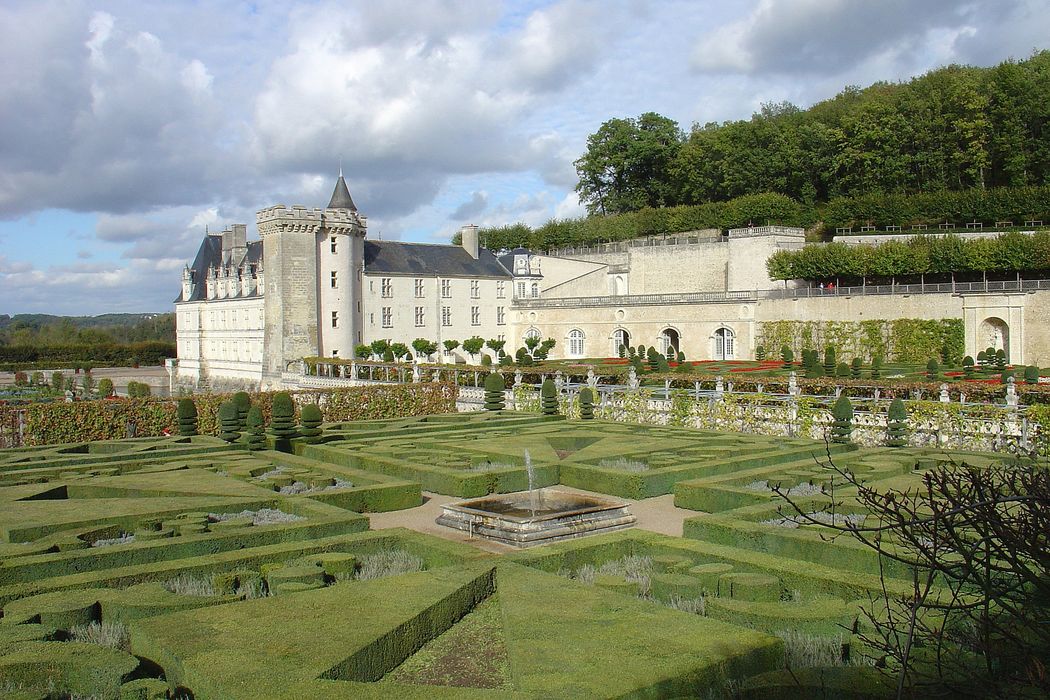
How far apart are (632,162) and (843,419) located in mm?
47622

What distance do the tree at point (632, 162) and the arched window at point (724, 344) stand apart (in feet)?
61.3

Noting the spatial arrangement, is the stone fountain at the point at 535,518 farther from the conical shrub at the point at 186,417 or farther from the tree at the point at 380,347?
the tree at the point at 380,347

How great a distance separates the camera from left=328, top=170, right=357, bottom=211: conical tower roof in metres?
46.4

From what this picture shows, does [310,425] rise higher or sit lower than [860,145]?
lower

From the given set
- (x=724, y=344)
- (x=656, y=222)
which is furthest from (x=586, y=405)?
(x=656, y=222)

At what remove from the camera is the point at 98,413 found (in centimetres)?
1953

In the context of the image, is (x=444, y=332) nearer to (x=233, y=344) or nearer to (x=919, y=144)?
(x=233, y=344)

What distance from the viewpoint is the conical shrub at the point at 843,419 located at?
1592 centimetres

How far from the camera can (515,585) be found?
7.48 meters

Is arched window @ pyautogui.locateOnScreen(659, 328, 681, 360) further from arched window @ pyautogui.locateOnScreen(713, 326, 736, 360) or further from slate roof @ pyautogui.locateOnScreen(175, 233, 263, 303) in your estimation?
slate roof @ pyautogui.locateOnScreen(175, 233, 263, 303)

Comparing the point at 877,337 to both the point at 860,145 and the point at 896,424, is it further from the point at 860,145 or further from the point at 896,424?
the point at 896,424

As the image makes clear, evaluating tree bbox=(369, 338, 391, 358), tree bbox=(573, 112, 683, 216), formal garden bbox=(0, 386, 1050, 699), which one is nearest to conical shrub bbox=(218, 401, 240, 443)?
formal garden bbox=(0, 386, 1050, 699)

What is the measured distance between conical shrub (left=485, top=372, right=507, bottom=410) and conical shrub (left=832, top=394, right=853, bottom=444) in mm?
9348

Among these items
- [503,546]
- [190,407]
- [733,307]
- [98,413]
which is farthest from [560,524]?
[733,307]
